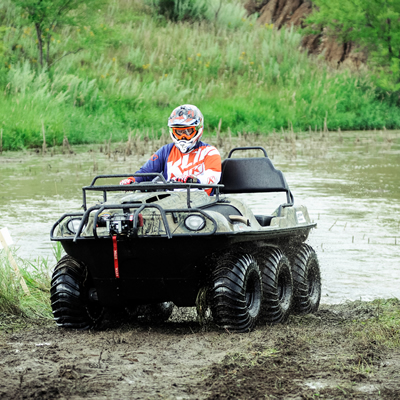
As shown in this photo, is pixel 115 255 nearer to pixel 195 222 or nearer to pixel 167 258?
pixel 167 258

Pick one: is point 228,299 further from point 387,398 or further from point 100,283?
point 387,398

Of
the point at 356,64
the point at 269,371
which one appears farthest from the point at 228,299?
the point at 356,64

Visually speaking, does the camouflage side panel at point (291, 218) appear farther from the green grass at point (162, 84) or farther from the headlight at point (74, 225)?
the green grass at point (162, 84)

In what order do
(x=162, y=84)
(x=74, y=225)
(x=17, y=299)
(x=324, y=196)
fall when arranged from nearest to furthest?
(x=74, y=225), (x=17, y=299), (x=324, y=196), (x=162, y=84)

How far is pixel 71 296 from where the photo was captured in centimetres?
636

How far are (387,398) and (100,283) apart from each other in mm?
2476

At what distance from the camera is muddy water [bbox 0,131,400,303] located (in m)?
9.34

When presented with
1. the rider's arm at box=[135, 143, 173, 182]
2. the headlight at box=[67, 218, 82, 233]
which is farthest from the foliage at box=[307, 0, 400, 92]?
the headlight at box=[67, 218, 82, 233]

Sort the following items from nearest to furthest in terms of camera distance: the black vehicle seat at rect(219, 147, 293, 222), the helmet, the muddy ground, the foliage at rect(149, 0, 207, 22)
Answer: the muddy ground → the helmet → the black vehicle seat at rect(219, 147, 293, 222) → the foliage at rect(149, 0, 207, 22)

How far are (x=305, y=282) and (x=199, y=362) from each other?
2.42 metres

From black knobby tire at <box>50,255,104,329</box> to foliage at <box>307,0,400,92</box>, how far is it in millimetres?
25458

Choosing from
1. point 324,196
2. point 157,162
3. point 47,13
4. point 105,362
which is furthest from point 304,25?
point 105,362

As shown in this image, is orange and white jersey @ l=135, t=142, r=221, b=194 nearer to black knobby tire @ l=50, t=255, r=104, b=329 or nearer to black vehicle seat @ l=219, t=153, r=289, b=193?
black vehicle seat @ l=219, t=153, r=289, b=193

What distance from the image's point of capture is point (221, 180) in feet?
26.5
